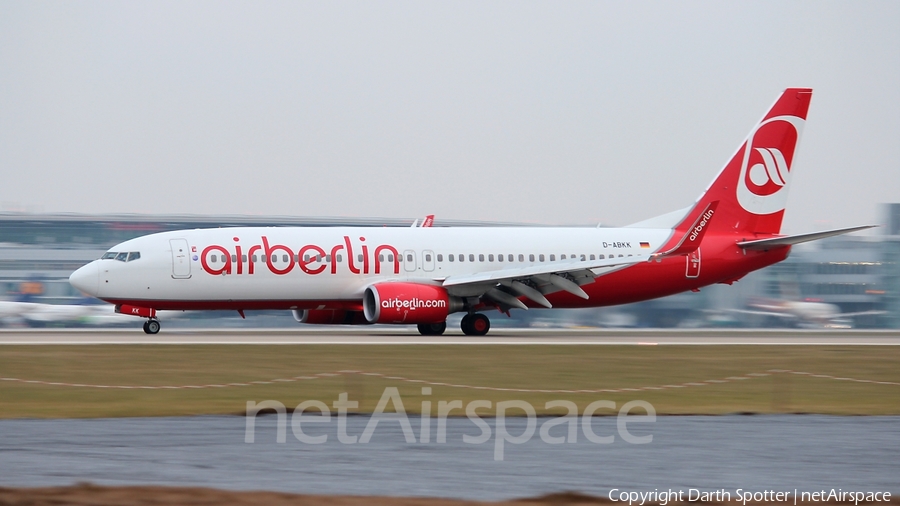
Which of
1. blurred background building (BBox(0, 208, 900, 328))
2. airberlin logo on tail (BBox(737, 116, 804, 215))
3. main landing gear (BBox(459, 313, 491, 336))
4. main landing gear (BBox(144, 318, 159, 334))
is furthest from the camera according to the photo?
blurred background building (BBox(0, 208, 900, 328))

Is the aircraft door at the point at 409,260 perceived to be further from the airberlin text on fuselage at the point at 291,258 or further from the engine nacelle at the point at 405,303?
the engine nacelle at the point at 405,303

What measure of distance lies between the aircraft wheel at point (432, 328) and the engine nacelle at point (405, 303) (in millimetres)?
1450

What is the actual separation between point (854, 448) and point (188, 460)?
879 cm

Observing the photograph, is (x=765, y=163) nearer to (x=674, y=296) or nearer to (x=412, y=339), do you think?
(x=412, y=339)

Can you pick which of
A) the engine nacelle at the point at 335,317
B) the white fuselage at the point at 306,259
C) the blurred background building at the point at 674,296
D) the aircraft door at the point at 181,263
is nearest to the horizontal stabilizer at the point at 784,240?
the white fuselage at the point at 306,259

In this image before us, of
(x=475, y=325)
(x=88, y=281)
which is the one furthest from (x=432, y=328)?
(x=88, y=281)

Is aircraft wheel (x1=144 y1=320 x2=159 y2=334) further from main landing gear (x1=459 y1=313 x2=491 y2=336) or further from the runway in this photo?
main landing gear (x1=459 y1=313 x2=491 y2=336)

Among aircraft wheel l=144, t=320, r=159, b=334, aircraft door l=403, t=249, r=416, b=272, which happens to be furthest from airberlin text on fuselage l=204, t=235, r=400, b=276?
aircraft wheel l=144, t=320, r=159, b=334

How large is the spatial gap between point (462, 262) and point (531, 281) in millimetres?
3081

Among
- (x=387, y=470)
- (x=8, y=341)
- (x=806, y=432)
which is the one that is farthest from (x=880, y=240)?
(x=387, y=470)

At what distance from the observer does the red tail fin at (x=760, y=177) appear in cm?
4819

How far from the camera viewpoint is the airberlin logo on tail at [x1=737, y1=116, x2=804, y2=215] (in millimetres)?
48406

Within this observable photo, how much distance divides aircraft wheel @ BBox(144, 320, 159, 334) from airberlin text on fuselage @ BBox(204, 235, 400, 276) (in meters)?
3.10

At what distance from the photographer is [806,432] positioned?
17.6 metres
